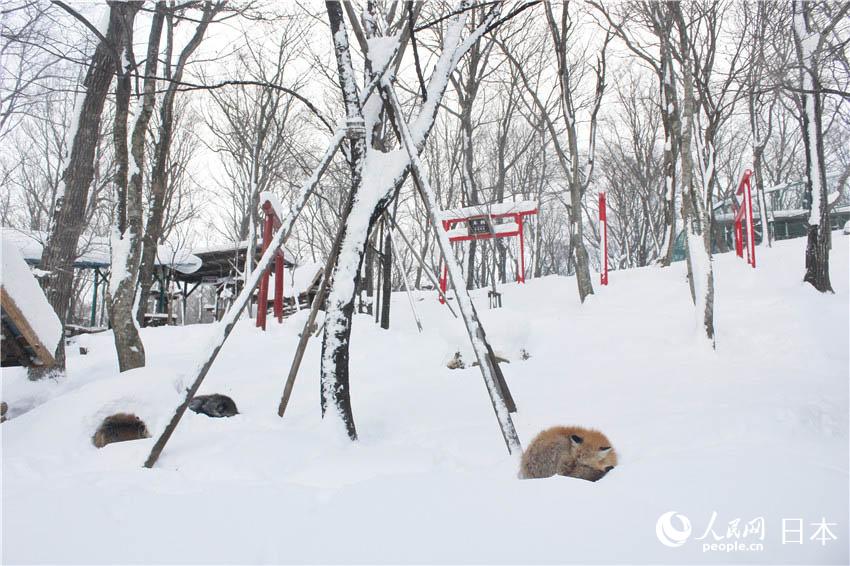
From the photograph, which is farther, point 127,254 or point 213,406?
point 127,254

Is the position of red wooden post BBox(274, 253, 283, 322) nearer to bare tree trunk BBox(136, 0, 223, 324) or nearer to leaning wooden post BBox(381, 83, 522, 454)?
bare tree trunk BBox(136, 0, 223, 324)

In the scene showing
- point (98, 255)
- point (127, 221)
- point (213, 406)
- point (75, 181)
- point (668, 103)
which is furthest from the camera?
point (98, 255)

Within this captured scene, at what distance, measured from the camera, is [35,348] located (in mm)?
3391

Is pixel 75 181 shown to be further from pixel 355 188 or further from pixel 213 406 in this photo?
pixel 355 188

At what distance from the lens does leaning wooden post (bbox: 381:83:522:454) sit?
284 centimetres

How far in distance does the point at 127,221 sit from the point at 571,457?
17.8 feet

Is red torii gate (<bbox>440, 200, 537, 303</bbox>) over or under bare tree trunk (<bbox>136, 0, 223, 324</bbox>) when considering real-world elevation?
under

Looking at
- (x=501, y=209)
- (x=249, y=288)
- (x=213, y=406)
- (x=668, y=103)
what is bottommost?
(x=213, y=406)

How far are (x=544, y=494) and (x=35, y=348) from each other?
12.2 ft

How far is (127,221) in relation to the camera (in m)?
5.40

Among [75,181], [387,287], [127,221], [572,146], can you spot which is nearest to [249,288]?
[127,221]

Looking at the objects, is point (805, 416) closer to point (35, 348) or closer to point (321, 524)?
point (321, 524)

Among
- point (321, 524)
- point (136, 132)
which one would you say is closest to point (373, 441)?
point (321, 524)

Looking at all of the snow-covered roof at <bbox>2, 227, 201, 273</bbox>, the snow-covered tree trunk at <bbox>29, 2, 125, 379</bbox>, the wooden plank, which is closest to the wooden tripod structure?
the wooden plank
